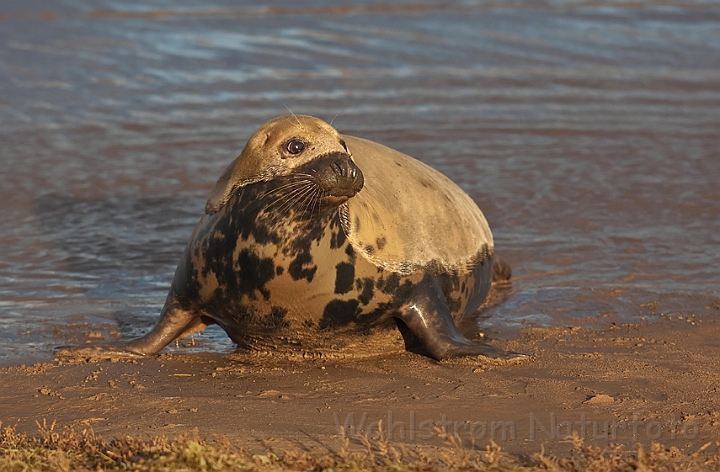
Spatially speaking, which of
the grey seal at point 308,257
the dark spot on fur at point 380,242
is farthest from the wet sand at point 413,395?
the dark spot on fur at point 380,242

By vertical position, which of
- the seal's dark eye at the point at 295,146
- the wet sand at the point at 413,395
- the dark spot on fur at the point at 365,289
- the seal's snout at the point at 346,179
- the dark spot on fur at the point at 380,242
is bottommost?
the wet sand at the point at 413,395

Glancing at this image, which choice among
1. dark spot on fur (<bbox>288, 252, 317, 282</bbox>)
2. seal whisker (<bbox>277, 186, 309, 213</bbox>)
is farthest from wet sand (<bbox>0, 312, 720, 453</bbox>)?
seal whisker (<bbox>277, 186, 309, 213</bbox>)

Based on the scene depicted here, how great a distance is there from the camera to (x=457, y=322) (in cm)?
664

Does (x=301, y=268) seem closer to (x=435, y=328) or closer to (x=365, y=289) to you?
(x=365, y=289)

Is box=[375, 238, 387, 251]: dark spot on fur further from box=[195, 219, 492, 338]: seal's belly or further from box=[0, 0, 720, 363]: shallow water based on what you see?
box=[0, 0, 720, 363]: shallow water

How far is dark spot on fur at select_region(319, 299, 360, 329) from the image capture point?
5824 mm

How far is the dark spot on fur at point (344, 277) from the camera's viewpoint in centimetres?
578

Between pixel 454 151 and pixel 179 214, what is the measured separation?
9.53ft

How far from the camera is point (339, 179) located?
541cm

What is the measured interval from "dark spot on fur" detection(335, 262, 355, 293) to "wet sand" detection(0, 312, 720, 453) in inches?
15.6

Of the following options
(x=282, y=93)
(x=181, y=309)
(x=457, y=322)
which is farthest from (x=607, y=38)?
(x=181, y=309)

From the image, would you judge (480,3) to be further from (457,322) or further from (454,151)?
(457,322)

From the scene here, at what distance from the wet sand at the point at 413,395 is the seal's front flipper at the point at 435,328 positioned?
0.08m

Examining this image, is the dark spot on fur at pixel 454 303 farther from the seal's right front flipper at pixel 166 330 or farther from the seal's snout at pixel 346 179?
the seal's right front flipper at pixel 166 330
